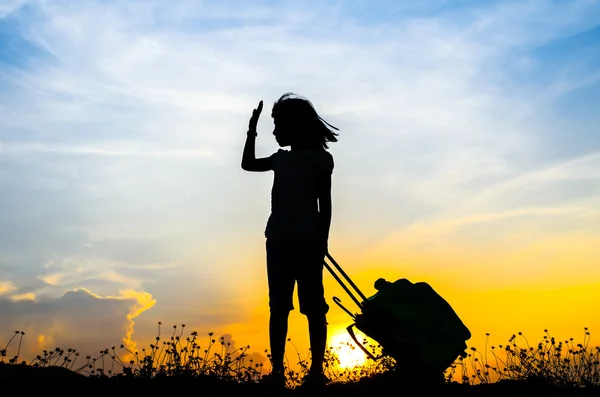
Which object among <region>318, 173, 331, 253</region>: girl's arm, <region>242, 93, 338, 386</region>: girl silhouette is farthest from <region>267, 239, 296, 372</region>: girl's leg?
<region>318, 173, 331, 253</region>: girl's arm

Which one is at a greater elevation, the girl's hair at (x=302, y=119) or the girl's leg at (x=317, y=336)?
the girl's hair at (x=302, y=119)

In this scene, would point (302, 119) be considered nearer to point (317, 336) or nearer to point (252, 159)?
point (252, 159)

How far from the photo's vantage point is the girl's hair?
20.2 ft

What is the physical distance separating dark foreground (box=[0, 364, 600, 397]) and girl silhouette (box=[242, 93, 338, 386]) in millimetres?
364

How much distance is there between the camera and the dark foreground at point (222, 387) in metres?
5.34

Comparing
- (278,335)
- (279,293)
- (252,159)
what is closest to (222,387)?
(278,335)

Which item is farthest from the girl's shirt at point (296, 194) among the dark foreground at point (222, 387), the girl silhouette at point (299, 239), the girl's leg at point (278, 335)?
the dark foreground at point (222, 387)

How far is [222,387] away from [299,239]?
1435 mm

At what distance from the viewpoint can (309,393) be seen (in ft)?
18.1

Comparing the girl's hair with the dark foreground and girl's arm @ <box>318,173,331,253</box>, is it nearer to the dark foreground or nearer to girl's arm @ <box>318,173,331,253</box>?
girl's arm @ <box>318,173,331,253</box>

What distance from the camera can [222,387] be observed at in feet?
18.4

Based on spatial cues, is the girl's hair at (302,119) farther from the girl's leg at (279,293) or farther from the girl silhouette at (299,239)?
the girl's leg at (279,293)

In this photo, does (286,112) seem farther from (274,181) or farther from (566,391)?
(566,391)

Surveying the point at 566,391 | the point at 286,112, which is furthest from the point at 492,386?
the point at 286,112
